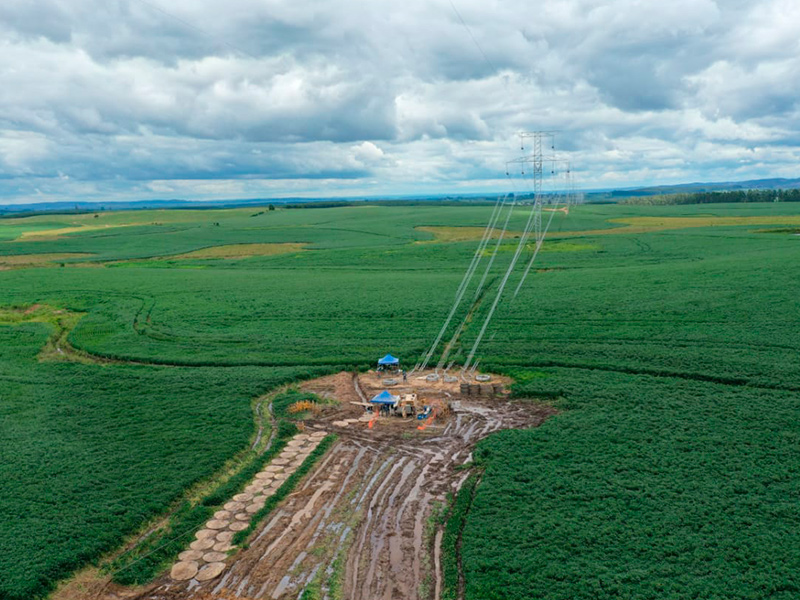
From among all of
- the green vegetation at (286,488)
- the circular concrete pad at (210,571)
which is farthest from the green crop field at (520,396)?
the circular concrete pad at (210,571)

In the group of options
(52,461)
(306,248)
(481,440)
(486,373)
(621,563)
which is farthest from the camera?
(306,248)

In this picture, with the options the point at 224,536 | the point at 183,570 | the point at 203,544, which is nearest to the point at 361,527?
the point at 224,536

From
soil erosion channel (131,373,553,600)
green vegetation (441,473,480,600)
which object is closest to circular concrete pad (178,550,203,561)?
soil erosion channel (131,373,553,600)

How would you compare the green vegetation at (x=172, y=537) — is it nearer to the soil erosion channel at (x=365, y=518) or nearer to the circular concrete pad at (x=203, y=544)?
the circular concrete pad at (x=203, y=544)

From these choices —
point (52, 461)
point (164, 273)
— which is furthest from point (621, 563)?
point (164, 273)

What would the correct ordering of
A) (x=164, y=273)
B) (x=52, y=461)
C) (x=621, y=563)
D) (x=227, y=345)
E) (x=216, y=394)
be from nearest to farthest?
1. (x=621, y=563)
2. (x=52, y=461)
3. (x=216, y=394)
4. (x=227, y=345)
5. (x=164, y=273)

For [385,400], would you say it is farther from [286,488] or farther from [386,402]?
[286,488]

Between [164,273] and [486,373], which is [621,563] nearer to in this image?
[486,373]
